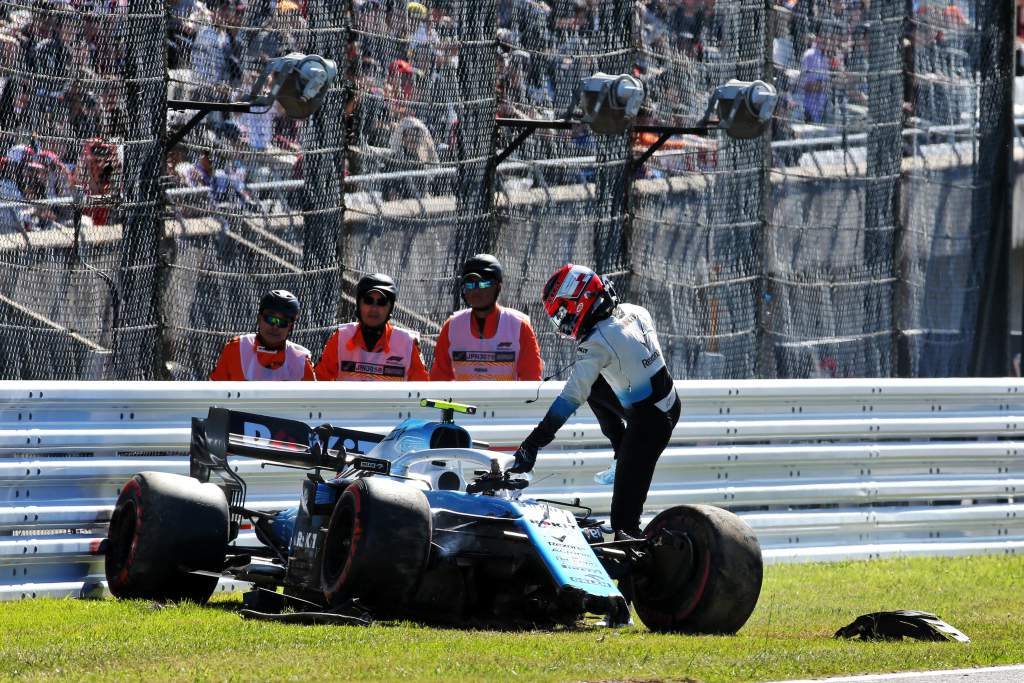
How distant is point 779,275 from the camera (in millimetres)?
14281

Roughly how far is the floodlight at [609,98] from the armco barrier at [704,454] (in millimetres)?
2266

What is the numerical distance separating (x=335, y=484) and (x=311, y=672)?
7.01ft

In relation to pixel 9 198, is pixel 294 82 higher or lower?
higher

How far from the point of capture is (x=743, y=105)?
44.2 feet

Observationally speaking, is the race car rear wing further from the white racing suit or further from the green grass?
the white racing suit

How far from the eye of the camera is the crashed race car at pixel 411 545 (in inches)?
312

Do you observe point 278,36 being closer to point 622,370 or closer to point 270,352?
point 270,352

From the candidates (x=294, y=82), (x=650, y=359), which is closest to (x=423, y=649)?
(x=650, y=359)

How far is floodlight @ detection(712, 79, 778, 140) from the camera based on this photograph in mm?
13430

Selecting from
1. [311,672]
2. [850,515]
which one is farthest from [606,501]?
[311,672]

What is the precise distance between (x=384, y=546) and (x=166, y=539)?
57.1 inches

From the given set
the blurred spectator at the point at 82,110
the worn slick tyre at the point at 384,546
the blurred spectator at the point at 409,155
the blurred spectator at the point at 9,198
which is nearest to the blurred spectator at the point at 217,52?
the blurred spectator at the point at 82,110

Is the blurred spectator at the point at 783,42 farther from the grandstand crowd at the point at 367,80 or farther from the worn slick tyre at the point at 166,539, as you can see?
the worn slick tyre at the point at 166,539

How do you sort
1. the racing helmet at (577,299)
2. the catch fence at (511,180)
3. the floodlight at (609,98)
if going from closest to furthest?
the racing helmet at (577,299)
the catch fence at (511,180)
the floodlight at (609,98)
